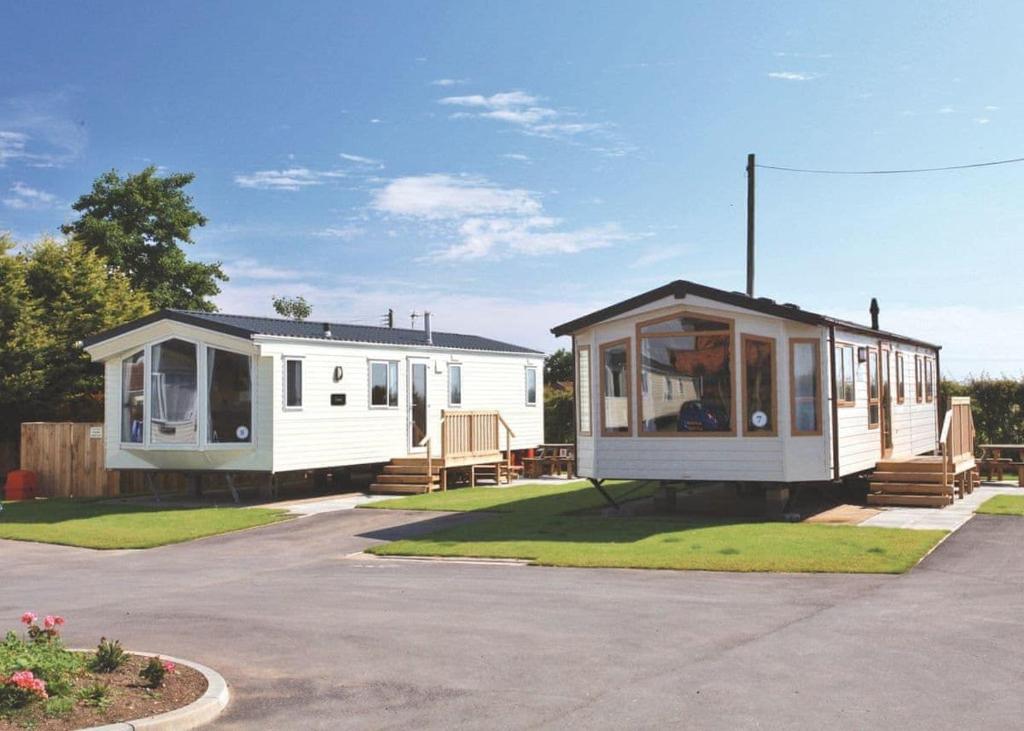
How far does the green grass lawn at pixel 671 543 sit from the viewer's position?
38.4 ft

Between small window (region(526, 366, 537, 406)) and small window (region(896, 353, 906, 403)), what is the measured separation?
10.7 meters

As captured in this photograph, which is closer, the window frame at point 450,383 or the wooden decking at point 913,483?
the wooden decking at point 913,483

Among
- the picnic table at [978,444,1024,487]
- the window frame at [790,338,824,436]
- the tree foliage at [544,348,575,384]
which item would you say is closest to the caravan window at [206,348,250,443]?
the window frame at [790,338,824,436]

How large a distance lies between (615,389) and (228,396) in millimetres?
8212

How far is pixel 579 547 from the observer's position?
13.3 m

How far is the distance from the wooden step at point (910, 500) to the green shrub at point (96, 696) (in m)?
13.3

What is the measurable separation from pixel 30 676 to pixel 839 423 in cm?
1232

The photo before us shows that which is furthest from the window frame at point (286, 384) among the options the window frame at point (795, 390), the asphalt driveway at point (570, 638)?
the window frame at point (795, 390)

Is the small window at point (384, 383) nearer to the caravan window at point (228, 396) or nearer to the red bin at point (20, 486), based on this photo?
the caravan window at point (228, 396)

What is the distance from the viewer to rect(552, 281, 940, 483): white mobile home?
15.2 m

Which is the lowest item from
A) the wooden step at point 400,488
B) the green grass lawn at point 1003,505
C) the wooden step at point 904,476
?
the green grass lawn at point 1003,505

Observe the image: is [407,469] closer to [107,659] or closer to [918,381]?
[918,381]

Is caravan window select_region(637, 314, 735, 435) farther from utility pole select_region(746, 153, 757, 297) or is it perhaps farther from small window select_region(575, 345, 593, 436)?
utility pole select_region(746, 153, 757, 297)

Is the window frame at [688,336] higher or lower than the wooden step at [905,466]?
higher
